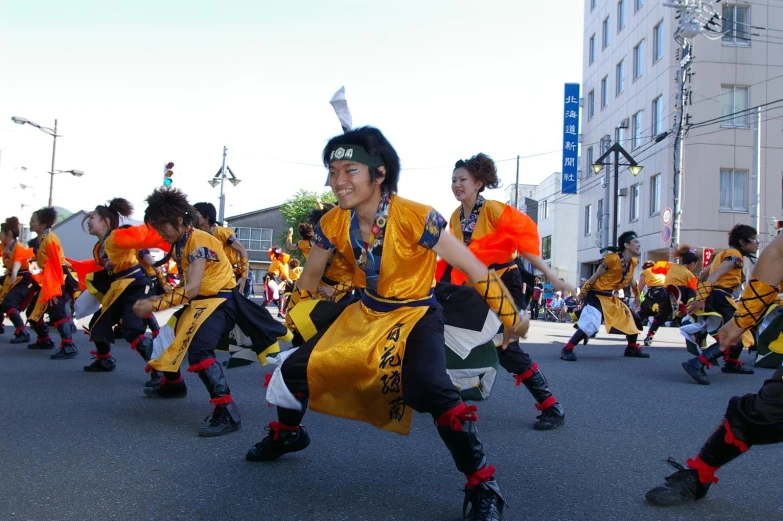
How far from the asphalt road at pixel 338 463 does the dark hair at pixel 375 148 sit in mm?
1576

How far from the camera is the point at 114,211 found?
729cm

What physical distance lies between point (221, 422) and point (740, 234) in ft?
18.4

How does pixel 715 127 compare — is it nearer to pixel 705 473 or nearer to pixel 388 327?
pixel 705 473

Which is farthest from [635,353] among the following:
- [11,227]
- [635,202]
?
[635,202]

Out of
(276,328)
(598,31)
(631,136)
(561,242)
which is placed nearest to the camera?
(276,328)

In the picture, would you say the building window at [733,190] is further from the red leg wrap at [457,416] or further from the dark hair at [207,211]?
the red leg wrap at [457,416]

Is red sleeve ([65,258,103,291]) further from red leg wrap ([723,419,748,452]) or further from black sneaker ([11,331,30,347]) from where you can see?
red leg wrap ([723,419,748,452])

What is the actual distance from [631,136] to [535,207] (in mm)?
19113

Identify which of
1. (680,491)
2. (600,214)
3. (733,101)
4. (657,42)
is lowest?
(680,491)

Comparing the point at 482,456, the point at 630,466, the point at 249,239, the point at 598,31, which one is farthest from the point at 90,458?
the point at 249,239

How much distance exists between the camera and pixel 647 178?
29.4m

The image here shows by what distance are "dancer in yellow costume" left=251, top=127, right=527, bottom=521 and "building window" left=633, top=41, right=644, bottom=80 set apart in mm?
30292

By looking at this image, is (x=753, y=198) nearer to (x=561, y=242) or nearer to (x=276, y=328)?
(x=276, y=328)

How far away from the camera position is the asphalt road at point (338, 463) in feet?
10.9
